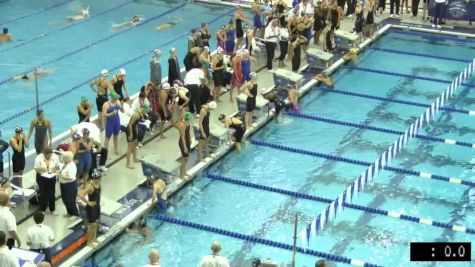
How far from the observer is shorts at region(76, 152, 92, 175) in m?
12.9

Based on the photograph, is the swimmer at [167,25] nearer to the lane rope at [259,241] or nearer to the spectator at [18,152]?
the spectator at [18,152]

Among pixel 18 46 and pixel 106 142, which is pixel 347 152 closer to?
pixel 106 142

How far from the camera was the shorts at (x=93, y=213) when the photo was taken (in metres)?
11.7

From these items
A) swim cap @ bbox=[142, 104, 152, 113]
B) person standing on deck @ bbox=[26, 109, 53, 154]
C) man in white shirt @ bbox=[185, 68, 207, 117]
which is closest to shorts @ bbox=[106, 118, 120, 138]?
swim cap @ bbox=[142, 104, 152, 113]

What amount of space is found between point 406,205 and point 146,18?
37.1 ft

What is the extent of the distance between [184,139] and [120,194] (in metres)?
1.30

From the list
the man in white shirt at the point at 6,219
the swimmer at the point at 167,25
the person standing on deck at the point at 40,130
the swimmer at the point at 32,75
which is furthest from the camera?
the swimmer at the point at 167,25

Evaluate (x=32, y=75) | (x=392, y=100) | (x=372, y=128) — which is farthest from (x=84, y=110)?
(x=392, y=100)

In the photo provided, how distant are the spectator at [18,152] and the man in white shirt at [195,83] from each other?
377 cm

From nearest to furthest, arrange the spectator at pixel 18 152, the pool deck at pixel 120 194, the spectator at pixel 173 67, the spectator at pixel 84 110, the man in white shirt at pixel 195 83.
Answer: the pool deck at pixel 120 194, the spectator at pixel 18 152, the spectator at pixel 84 110, the man in white shirt at pixel 195 83, the spectator at pixel 173 67

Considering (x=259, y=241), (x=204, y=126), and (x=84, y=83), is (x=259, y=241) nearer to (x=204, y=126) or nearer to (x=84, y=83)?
(x=204, y=126)

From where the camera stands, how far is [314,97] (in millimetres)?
18125

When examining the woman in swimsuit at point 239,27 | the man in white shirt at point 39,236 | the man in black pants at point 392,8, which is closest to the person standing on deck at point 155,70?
the woman in swimsuit at point 239,27

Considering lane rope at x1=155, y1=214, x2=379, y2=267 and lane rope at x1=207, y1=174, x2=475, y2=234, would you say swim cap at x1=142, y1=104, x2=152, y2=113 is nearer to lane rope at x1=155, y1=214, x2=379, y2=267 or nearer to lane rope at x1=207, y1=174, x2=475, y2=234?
lane rope at x1=207, y1=174, x2=475, y2=234
